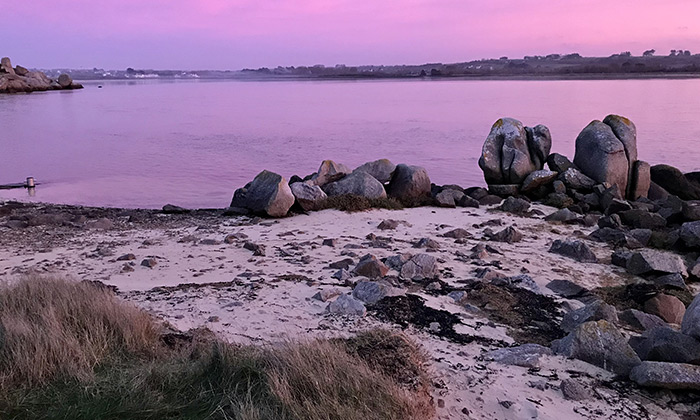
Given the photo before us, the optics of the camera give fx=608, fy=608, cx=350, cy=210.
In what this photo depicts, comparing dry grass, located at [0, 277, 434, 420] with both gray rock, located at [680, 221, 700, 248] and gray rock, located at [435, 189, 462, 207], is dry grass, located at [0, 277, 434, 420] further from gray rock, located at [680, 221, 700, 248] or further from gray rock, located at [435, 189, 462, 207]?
gray rock, located at [435, 189, 462, 207]

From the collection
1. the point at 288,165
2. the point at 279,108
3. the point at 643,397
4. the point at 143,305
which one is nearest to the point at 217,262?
the point at 143,305

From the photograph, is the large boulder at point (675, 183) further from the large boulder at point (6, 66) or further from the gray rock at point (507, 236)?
the large boulder at point (6, 66)

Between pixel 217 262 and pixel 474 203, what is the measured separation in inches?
219

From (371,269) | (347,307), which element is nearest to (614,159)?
(371,269)

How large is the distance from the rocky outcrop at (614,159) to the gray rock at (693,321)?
7445 millimetres

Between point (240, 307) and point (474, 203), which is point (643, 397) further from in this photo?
point (474, 203)

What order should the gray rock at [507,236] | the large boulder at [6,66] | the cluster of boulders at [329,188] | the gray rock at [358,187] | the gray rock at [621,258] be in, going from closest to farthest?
the gray rock at [621,258]
the gray rock at [507,236]
the cluster of boulders at [329,188]
the gray rock at [358,187]
the large boulder at [6,66]

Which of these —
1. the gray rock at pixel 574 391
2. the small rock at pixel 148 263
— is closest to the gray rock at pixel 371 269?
the small rock at pixel 148 263

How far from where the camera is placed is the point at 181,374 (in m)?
4.16

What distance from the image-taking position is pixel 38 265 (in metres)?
7.63

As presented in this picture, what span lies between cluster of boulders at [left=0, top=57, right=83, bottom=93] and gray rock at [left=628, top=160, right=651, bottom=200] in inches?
2631

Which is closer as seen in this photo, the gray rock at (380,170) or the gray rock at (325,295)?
the gray rock at (325,295)

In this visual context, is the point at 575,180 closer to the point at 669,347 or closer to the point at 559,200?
the point at 559,200

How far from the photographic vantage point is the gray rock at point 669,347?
468cm
